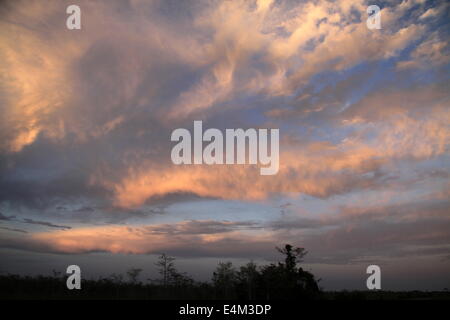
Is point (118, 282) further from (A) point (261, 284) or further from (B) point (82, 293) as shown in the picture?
(A) point (261, 284)
